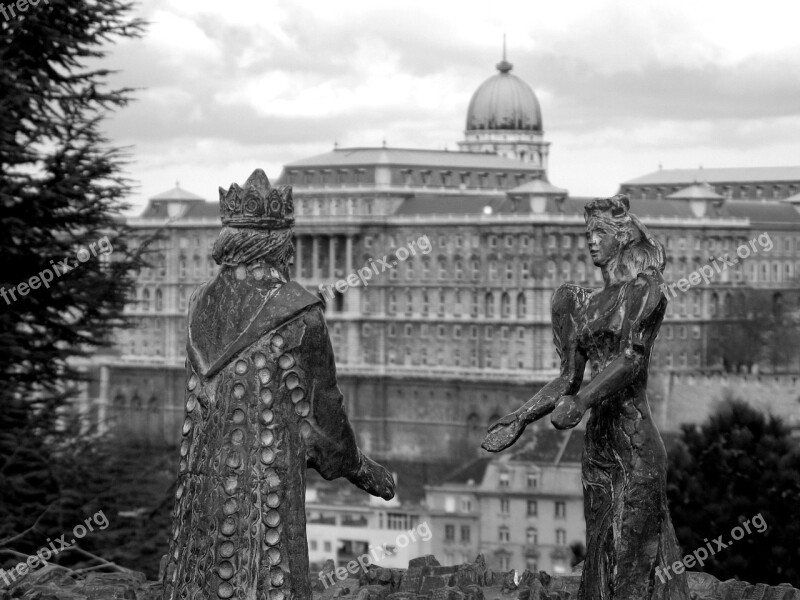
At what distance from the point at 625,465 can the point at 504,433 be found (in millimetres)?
676

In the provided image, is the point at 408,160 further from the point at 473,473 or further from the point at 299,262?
the point at 473,473

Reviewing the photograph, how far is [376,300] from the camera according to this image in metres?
104

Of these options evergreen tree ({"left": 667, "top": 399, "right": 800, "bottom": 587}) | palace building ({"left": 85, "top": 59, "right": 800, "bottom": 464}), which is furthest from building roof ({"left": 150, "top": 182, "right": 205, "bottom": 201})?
evergreen tree ({"left": 667, "top": 399, "right": 800, "bottom": 587})

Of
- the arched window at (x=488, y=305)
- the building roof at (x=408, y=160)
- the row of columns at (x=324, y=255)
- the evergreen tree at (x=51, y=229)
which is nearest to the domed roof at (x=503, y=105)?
the building roof at (x=408, y=160)

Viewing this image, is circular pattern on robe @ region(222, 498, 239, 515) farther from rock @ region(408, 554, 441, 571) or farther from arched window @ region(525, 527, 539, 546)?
arched window @ region(525, 527, 539, 546)

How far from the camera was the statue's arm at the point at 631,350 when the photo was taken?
8992 millimetres

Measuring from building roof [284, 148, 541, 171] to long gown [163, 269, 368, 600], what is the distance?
96434 mm

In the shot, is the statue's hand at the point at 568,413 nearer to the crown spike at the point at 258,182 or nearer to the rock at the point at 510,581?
the crown spike at the point at 258,182

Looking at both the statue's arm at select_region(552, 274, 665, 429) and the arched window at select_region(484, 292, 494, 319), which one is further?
the arched window at select_region(484, 292, 494, 319)

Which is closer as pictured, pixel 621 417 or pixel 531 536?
pixel 621 417

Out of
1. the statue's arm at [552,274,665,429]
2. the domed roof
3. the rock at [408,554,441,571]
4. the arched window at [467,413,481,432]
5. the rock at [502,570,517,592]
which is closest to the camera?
the statue's arm at [552,274,665,429]

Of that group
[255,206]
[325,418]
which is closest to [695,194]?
[255,206]

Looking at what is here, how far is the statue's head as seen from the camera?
29.1 ft

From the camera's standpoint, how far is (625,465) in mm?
9312
